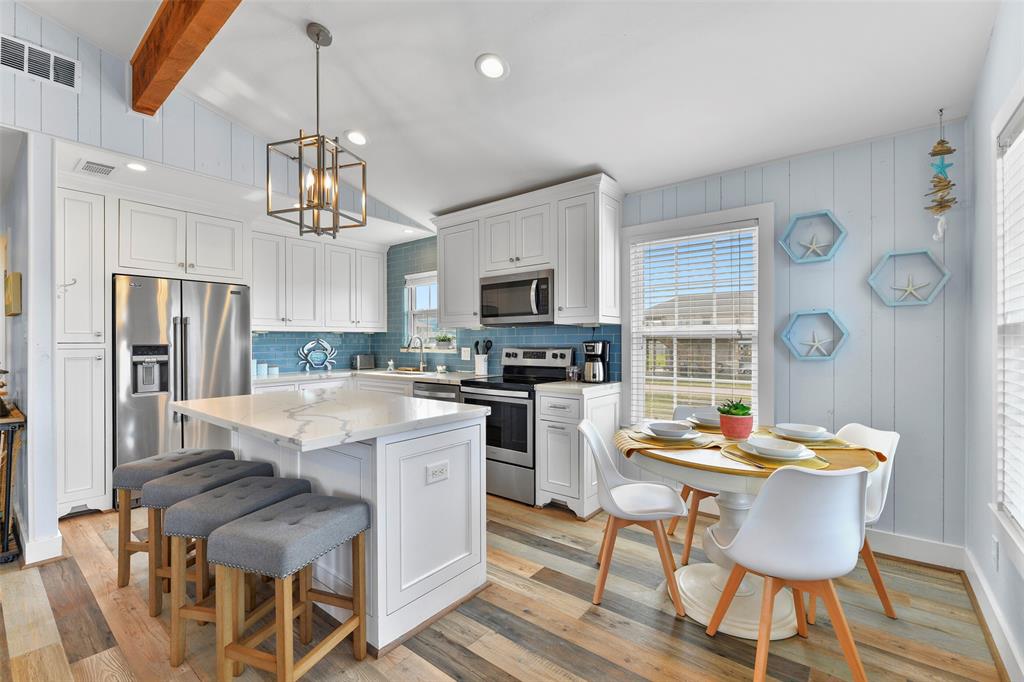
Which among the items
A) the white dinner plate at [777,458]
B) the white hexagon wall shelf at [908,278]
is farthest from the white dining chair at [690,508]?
the white hexagon wall shelf at [908,278]

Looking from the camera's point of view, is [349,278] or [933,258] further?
[349,278]

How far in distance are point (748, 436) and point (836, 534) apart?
27.8 inches

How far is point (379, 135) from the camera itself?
3535 millimetres

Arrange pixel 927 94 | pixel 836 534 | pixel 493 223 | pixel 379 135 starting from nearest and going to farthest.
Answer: pixel 836 534
pixel 927 94
pixel 379 135
pixel 493 223

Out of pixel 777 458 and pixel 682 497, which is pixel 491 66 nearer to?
pixel 777 458

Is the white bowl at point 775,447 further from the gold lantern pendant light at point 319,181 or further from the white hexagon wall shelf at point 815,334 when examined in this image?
the gold lantern pendant light at point 319,181

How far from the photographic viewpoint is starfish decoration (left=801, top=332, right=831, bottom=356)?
2885 mm

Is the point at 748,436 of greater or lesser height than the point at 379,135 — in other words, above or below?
below

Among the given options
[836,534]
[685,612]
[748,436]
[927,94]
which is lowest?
[685,612]

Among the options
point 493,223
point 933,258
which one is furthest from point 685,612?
point 493,223

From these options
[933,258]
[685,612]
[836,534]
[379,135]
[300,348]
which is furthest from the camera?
[300,348]

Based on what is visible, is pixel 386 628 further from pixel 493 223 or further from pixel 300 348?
pixel 300 348

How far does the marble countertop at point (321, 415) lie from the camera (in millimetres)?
1660

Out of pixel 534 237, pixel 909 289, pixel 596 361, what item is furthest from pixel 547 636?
pixel 534 237
